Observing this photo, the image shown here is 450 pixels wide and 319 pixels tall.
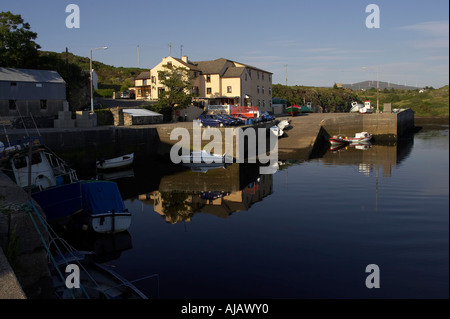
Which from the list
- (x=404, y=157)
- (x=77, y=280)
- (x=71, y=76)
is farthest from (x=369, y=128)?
(x=77, y=280)

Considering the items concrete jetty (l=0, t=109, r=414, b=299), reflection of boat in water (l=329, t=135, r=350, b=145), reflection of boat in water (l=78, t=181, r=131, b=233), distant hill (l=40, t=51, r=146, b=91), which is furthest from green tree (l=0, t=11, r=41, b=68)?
distant hill (l=40, t=51, r=146, b=91)

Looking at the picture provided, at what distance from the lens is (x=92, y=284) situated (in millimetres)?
11695

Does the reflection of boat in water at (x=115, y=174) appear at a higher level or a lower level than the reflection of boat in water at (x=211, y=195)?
higher

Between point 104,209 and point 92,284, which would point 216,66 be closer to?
point 104,209

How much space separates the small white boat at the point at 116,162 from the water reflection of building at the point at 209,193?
5406mm

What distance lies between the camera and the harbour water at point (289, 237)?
12.2m

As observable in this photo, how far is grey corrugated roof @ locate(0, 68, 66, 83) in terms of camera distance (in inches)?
1601

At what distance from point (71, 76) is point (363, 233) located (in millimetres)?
42959

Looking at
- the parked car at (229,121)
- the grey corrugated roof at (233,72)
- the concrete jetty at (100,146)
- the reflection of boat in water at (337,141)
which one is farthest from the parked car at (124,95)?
the reflection of boat in water at (337,141)

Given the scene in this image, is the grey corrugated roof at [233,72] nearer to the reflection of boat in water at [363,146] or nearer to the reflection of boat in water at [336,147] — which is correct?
the reflection of boat in water at [336,147]

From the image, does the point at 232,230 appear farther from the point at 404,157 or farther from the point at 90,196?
the point at 404,157

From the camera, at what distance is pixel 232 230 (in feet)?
61.8

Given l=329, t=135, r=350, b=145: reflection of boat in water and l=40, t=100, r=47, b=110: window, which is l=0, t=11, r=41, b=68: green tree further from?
l=329, t=135, r=350, b=145: reflection of boat in water

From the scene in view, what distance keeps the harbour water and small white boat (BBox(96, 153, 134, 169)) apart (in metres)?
6.14
